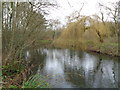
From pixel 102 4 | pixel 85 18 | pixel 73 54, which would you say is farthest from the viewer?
pixel 102 4

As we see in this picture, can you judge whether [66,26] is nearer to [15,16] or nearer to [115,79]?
[15,16]

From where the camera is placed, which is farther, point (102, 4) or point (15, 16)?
point (102, 4)

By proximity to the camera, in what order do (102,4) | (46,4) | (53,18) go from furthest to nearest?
(102,4), (53,18), (46,4)

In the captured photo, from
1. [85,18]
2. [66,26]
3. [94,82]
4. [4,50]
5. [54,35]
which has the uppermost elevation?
[85,18]

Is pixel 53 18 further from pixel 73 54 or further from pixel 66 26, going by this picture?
pixel 73 54

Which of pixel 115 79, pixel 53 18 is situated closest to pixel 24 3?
pixel 53 18

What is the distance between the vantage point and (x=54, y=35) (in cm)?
762

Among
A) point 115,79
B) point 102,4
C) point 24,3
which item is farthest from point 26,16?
point 102,4

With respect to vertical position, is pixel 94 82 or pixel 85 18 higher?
pixel 85 18

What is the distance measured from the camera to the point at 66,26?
704 cm

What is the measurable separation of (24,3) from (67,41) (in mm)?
3093

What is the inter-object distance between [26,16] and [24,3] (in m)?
0.57

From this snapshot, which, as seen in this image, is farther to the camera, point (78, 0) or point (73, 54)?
point (73, 54)

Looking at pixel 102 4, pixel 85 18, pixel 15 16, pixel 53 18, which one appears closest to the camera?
pixel 15 16
